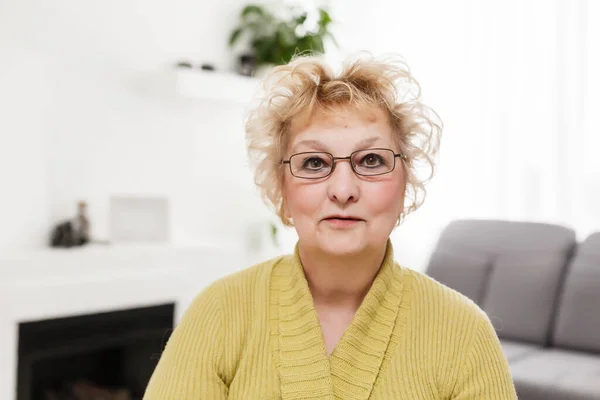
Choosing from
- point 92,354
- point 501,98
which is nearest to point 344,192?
point 92,354

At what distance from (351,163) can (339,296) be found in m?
0.27

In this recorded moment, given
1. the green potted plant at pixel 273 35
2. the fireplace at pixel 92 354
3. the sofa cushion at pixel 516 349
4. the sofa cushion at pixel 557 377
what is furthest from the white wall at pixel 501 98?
the fireplace at pixel 92 354

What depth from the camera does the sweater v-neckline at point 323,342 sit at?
118 cm

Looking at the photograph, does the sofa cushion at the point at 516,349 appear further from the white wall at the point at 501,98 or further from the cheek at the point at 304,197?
the cheek at the point at 304,197

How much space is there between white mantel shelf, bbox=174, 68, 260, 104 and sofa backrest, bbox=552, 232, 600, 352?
5.45 ft

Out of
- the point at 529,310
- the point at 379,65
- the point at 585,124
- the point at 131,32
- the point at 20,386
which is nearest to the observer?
the point at 379,65

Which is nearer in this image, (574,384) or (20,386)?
(574,384)

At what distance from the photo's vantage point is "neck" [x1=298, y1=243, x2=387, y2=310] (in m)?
1.25

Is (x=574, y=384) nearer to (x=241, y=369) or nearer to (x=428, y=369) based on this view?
(x=428, y=369)

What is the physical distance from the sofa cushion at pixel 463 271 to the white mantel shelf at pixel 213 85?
1189mm

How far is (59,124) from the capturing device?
3.10 metres

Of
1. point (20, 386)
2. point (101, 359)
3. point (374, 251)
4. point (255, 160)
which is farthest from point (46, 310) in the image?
point (374, 251)

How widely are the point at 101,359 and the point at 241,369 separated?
2150 millimetres

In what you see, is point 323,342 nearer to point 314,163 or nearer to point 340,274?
point 340,274
